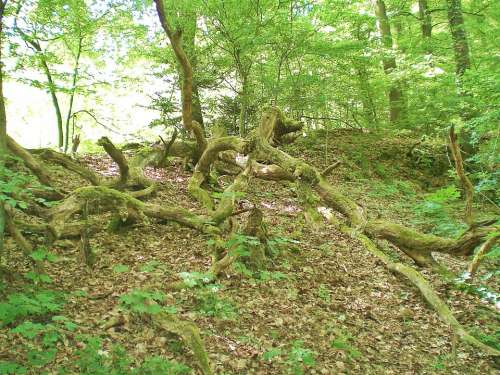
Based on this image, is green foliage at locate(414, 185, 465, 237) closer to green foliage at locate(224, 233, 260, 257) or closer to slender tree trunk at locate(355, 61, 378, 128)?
green foliage at locate(224, 233, 260, 257)

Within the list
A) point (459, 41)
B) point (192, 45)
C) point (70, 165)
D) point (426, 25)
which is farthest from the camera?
point (426, 25)

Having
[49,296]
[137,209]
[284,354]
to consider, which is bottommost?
[284,354]

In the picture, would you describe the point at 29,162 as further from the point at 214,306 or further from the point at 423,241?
the point at 423,241

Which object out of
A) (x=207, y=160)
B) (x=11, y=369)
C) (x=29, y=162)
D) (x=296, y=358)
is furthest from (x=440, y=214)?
(x=11, y=369)

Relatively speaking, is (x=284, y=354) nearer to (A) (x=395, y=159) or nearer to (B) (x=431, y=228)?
(B) (x=431, y=228)

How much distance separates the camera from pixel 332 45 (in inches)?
374

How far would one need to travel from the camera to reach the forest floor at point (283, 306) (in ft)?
12.5

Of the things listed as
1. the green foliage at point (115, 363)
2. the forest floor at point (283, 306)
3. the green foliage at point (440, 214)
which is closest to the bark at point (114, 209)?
the forest floor at point (283, 306)

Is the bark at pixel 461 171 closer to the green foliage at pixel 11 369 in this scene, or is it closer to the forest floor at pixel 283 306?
the forest floor at pixel 283 306

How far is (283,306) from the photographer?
4.88 meters

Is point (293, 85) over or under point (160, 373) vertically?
over

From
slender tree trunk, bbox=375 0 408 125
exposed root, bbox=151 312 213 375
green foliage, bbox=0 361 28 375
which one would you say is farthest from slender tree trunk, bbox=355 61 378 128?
green foliage, bbox=0 361 28 375

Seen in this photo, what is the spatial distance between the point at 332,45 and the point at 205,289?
286 inches

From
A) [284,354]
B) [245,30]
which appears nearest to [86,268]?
[284,354]
